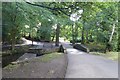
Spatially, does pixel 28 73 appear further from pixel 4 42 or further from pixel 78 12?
pixel 4 42

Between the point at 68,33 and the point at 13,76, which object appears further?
the point at 68,33

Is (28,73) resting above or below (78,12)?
below

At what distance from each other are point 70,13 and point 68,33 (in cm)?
3493

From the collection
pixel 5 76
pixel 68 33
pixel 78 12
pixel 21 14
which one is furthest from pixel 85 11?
pixel 68 33

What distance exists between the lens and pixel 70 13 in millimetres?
13375

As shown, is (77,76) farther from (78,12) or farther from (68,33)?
(68,33)

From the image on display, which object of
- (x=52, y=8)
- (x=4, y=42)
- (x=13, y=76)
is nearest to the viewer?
(x=13, y=76)

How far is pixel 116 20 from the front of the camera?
25969 millimetres

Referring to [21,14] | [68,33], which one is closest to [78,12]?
[21,14]

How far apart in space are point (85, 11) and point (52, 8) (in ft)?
6.14

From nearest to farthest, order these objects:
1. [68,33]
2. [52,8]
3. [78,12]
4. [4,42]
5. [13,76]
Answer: [13,76] → [52,8] → [78,12] → [4,42] → [68,33]

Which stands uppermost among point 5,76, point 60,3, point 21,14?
point 60,3

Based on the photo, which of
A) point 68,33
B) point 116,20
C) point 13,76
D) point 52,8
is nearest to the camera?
point 13,76

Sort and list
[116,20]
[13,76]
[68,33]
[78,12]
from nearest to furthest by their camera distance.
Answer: [13,76]
[78,12]
[116,20]
[68,33]
